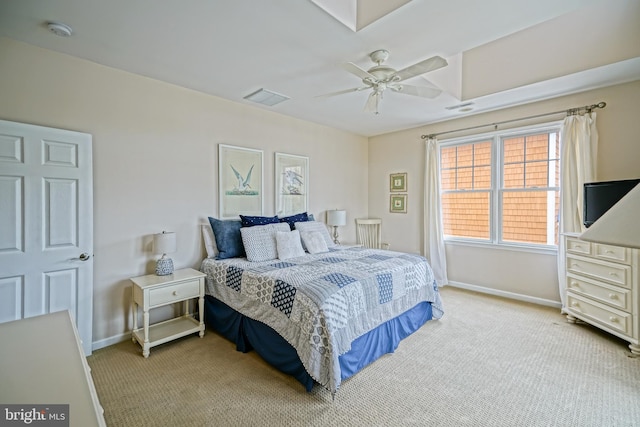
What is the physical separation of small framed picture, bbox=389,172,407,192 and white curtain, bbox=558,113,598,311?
7.21ft

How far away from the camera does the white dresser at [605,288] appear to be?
8.41 feet

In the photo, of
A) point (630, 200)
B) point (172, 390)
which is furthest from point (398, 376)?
point (630, 200)

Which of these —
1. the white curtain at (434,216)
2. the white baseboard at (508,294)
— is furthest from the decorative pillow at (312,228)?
the white baseboard at (508,294)

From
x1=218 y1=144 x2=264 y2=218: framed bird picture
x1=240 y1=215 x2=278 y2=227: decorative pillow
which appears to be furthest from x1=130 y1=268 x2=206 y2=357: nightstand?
x1=218 y1=144 x2=264 y2=218: framed bird picture

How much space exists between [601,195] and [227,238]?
4.12 meters

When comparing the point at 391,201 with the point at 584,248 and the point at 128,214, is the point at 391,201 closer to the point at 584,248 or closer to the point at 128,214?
the point at 584,248

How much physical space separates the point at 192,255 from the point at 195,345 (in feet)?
3.34

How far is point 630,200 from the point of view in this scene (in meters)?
0.60

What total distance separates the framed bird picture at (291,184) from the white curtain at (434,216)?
2021 millimetres

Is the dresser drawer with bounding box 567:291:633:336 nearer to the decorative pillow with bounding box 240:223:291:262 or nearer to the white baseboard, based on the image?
the white baseboard

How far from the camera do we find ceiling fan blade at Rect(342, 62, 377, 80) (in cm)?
216

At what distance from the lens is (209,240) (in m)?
3.41

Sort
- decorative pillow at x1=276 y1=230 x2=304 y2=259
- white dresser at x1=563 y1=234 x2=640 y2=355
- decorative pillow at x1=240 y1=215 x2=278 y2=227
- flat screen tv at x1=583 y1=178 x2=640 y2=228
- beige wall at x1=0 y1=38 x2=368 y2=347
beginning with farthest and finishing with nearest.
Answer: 1. decorative pillow at x1=240 y1=215 x2=278 y2=227
2. decorative pillow at x1=276 y1=230 x2=304 y2=259
3. flat screen tv at x1=583 y1=178 x2=640 y2=228
4. white dresser at x1=563 y1=234 x2=640 y2=355
5. beige wall at x1=0 y1=38 x2=368 y2=347

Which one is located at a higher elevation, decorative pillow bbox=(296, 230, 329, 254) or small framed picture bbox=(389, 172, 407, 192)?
small framed picture bbox=(389, 172, 407, 192)
